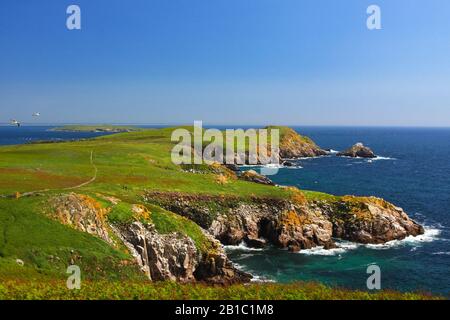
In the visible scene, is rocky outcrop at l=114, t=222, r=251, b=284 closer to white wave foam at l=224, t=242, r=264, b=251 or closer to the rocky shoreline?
the rocky shoreline

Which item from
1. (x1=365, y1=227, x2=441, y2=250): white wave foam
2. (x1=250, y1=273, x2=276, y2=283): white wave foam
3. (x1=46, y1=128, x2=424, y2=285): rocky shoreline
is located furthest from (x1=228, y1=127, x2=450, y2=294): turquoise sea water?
(x1=46, y1=128, x2=424, y2=285): rocky shoreline

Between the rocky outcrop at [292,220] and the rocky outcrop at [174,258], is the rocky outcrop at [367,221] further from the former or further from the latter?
the rocky outcrop at [174,258]

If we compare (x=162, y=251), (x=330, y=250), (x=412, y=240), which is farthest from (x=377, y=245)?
(x=162, y=251)

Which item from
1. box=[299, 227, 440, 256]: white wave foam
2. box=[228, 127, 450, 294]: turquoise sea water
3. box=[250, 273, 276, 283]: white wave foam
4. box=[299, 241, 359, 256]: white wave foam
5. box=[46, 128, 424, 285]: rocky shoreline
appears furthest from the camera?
box=[299, 227, 440, 256]: white wave foam

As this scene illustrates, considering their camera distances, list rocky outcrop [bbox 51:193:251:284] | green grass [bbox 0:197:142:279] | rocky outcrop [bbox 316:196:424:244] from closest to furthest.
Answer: green grass [bbox 0:197:142:279] → rocky outcrop [bbox 51:193:251:284] → rocky outcrop [bbox 316:196:424:244]

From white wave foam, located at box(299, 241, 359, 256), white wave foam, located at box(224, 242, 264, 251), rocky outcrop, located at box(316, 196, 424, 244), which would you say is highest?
rocky outcrop, located at box(316, 196, 424, 244)

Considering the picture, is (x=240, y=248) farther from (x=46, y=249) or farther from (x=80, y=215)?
(x=46, y=249)

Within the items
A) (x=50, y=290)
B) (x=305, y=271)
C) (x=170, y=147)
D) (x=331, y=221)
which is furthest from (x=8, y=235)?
(x=170, y=147)

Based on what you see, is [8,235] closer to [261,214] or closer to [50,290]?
[50,290]
